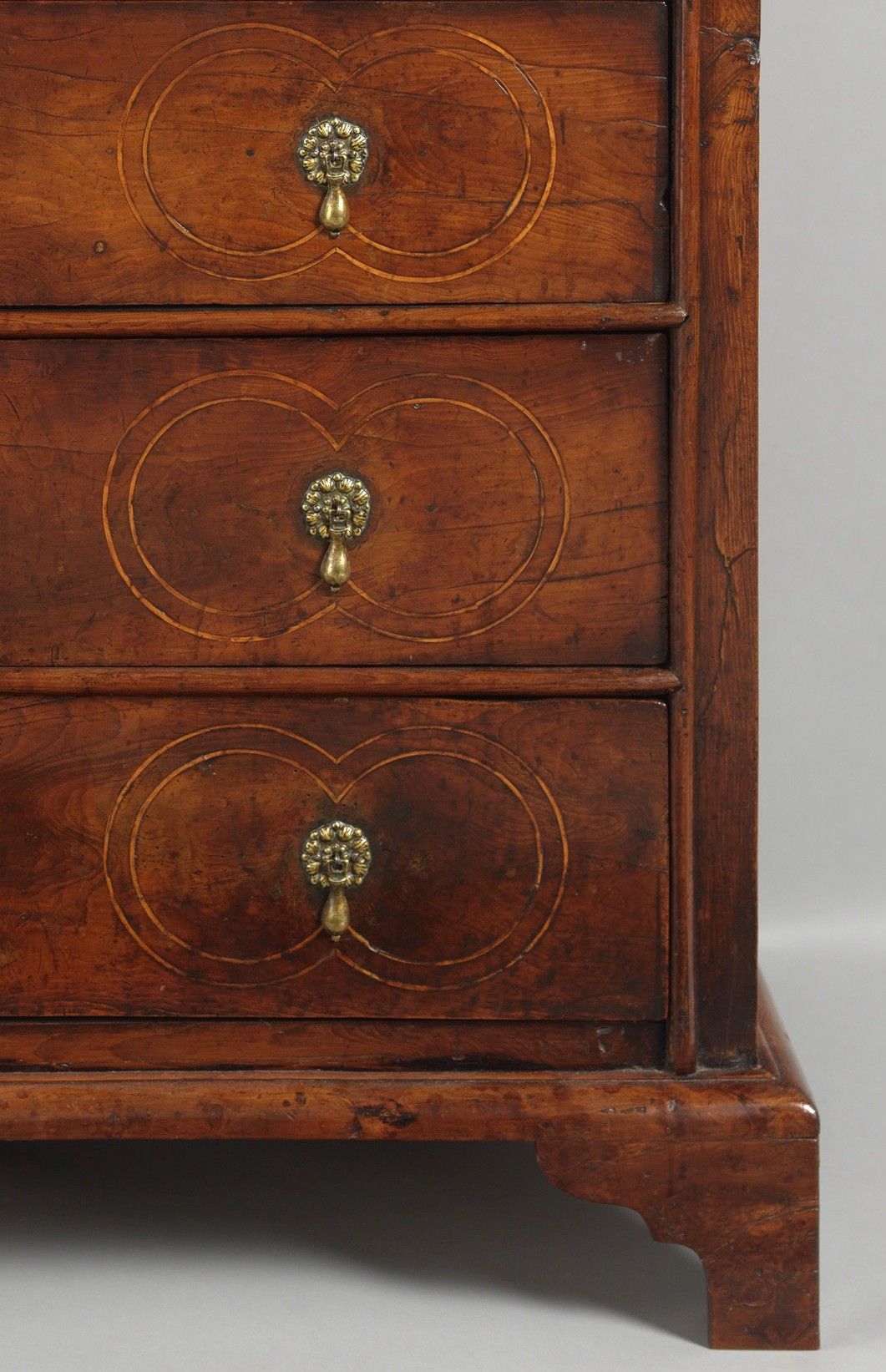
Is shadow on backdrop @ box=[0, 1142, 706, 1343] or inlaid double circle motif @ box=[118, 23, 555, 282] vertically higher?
inlaid double circle motif @ box=[118, 23, 555, 282]

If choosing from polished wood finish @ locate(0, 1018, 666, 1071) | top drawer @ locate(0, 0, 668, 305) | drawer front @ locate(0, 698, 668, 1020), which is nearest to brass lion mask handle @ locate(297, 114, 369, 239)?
top drawer @ locate(0, 0, 668, 305)

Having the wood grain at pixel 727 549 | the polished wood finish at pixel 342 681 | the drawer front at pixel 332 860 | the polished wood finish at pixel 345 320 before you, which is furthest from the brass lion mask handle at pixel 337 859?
the polished wood finish at pixel 345 320

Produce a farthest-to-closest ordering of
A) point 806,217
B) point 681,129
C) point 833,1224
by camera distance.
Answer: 1. point 806,217
2. point 833,1224
3. point 681,129

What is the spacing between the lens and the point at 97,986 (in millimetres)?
1540

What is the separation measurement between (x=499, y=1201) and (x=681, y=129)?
3.19 feet

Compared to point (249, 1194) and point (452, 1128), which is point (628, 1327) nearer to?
point (452, 1128)

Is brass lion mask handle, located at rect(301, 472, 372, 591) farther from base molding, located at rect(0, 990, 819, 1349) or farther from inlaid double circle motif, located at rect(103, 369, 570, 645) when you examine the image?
base molding, located at rect(0, 990, 819, 1349)

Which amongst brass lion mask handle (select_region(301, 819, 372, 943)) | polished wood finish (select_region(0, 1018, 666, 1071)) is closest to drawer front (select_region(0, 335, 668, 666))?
brass lion mask handle (select_region(301, 819, 372, 943))

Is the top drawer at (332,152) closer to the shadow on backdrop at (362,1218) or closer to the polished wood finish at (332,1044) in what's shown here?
the polished wood finish at (332,1044)

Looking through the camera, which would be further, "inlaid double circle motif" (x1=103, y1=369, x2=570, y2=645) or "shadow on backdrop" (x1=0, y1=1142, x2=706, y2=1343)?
"shadow on backdrop" (x1=0, y1=1142, x2=706, y2=1343)

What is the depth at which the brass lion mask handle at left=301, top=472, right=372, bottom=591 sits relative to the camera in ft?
4.86

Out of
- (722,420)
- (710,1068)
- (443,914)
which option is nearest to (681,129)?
(722,420)

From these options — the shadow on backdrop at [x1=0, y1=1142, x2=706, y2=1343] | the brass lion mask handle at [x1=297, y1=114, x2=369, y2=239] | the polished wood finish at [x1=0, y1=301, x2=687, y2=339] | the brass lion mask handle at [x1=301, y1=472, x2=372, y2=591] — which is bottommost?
the shadow on backdrop at [x1=0, y1=1142, x2=706, y2=1343]

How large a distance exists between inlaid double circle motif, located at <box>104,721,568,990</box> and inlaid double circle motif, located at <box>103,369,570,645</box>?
0.11 metres
